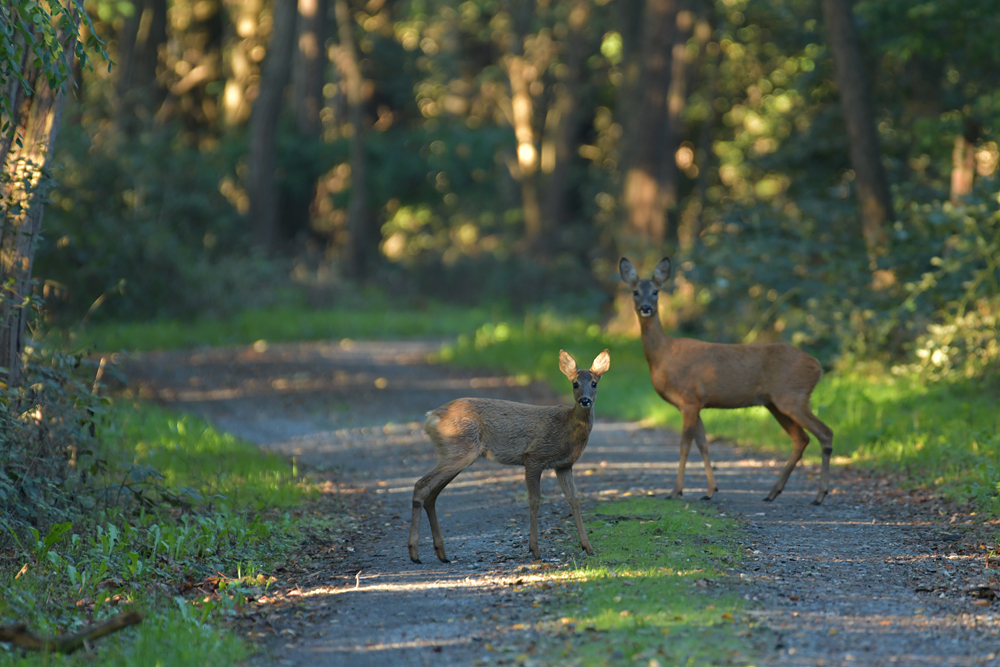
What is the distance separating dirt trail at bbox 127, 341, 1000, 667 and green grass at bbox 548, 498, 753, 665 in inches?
7.4

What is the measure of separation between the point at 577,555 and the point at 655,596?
1.07m

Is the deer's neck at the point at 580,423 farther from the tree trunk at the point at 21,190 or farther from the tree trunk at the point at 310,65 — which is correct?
the tree trunk at the point at 310,65

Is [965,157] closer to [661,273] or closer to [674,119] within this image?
[661,273]

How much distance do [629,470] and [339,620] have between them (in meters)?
4.88

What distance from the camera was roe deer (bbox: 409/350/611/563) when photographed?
684 cm

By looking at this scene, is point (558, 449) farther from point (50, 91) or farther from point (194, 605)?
point (50, 91)

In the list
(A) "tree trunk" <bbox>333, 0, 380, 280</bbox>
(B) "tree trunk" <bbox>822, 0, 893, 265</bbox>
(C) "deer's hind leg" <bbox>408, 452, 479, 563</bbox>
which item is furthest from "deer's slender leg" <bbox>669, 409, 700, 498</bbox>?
(A) "tree trunk" <bbox>333, 0, 380, 280</bbox>

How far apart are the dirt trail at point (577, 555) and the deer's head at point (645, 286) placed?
5.15ft

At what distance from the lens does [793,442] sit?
9.12 m

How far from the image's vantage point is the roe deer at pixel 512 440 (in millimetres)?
6840

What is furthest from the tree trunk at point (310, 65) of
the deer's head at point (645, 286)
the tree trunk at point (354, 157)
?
the deer's head at point (645, 286)

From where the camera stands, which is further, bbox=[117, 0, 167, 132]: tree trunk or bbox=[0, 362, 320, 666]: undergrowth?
bbox=[117, 0, 167, 132]: tree trunk

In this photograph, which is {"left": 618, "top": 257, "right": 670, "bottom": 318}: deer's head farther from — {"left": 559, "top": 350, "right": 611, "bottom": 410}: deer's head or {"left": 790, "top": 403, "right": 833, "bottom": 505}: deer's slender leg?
{"left": 559, "top": 350, "right": 611, "bottom": 410}: deer's head

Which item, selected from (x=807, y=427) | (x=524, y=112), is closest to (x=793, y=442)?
(x=807, y=427)
